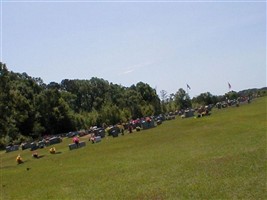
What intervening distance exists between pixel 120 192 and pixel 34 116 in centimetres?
8221

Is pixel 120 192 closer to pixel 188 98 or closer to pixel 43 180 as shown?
pixel 43 180

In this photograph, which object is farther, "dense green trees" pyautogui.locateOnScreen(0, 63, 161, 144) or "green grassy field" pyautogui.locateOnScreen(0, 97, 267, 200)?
"dense green trees" pyautogui.locateOnScreen(0, 63, 161, 144)

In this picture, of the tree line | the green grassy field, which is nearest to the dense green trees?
the tree line

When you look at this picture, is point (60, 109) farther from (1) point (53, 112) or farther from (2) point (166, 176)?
(2) point (166, 176)

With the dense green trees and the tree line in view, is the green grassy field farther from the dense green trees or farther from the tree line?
the dense green trees

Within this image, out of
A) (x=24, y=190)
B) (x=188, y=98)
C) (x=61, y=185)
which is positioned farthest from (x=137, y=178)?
(x=188, y=98)

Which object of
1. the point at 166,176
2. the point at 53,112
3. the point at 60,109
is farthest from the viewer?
the point at 60,109

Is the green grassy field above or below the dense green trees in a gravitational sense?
below

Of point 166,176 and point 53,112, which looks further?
point 53,112

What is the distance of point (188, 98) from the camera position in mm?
141875

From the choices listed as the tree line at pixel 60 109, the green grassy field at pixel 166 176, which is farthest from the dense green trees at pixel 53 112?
the green grassy field at pixel 166 176

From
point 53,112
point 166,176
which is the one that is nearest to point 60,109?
point 53,112

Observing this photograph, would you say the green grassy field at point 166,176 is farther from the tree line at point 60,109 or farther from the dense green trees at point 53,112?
the dense green trees at point 53,112

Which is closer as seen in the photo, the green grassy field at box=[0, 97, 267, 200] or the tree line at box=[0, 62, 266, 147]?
the green grassy field at box=[0, 97, 267, 200]
